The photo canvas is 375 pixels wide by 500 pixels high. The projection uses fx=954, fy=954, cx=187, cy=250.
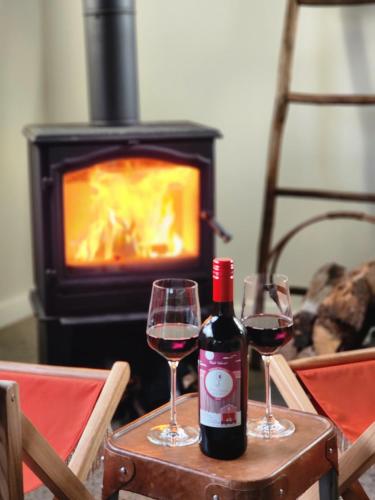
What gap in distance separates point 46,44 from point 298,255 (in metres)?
1.41

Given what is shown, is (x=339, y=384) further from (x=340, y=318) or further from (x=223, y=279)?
(x=340, y=318)

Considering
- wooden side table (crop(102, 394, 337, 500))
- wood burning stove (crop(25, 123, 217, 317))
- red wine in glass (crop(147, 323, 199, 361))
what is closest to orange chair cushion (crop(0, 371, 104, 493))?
wooden side table (crop(102, 394, 337, 500))

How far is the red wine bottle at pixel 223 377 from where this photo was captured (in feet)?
4.83

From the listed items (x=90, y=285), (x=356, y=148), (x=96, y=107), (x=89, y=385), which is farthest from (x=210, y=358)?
(x=356, y=148)

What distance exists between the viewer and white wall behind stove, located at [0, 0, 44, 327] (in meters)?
3.93

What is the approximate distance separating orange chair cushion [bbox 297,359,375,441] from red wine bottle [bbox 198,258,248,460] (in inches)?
18.4

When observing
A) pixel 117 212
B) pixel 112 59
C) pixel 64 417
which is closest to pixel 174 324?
pixel 64 417

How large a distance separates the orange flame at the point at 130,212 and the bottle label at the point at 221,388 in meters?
1.58

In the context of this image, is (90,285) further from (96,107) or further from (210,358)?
(210,358)

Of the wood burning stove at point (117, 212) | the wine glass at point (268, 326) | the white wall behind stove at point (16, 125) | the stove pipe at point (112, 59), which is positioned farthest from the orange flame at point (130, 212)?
the wine glass at point (268, 326)

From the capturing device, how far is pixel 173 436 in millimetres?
1569

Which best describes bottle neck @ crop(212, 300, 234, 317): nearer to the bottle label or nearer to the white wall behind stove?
the bottle label

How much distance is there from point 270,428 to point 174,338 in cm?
23

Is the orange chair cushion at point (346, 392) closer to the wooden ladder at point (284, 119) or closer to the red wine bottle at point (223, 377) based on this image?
the red wine bottle at point (223, 377)
